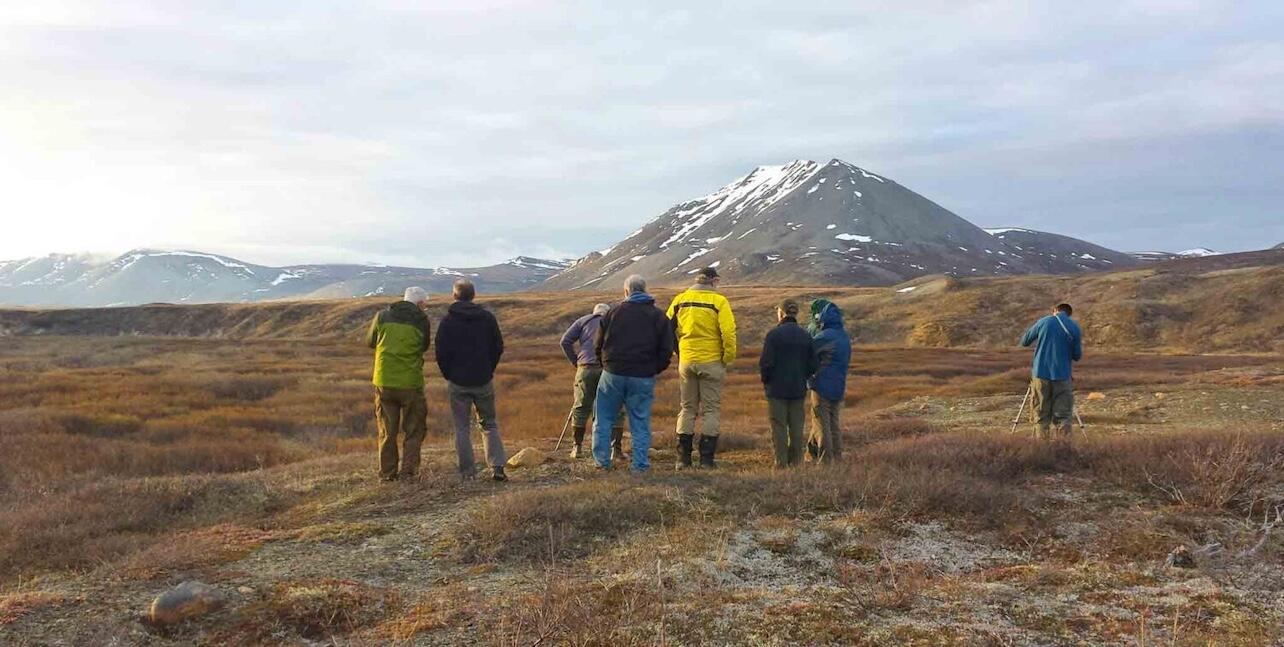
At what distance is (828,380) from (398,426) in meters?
5.47

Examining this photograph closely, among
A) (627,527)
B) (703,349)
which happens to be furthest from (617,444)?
(627,527)

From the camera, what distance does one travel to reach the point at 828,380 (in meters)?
9.59

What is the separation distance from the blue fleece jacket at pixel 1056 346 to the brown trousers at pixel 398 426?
846cm

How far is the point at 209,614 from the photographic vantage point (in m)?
4.84

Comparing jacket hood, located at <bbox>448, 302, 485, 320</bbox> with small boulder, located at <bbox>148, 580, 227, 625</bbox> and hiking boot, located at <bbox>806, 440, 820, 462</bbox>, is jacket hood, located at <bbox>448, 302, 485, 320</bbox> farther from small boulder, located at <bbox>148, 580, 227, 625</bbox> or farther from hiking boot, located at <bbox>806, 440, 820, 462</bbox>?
hiking boot, located at <bbox>806, 440, 820, 462</bbox>

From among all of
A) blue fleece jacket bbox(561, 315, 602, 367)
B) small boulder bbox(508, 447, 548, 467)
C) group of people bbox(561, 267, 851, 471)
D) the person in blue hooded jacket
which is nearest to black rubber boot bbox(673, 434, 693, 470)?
group of people bbox(561, 267, 851, 471)

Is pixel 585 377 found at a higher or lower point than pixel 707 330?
lower

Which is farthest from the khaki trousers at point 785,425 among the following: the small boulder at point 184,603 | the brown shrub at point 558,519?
the small boulder at point 184,603

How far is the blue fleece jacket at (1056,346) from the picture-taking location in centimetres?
1072

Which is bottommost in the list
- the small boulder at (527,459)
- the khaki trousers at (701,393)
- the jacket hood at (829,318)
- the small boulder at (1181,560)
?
the small boulder at (527,459)

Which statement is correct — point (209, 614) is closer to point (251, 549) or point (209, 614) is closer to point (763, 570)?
point (251, 549)

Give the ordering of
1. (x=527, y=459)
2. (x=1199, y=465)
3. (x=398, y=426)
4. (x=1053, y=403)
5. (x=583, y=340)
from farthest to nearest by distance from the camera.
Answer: (x=1053, y=403)
(x=583, y=340)
(x=527, y=459)
(x=398, y=426)
(x=1199, y=465)

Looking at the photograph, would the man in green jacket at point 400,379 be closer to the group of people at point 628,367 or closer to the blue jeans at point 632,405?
the group of people at point 628,367

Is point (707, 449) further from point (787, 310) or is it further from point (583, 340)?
point (583, 340)
